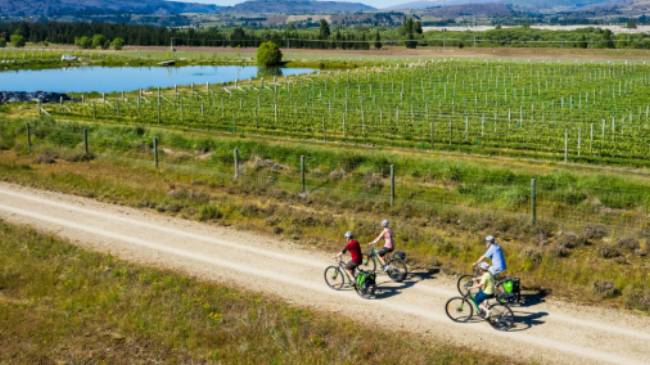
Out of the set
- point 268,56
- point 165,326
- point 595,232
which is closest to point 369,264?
point 165,326

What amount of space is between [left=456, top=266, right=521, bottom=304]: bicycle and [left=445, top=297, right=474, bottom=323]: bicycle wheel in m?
0.66

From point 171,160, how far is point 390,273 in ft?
62.5

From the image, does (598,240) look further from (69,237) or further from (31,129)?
(31,129)

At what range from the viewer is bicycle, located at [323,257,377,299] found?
19.0m

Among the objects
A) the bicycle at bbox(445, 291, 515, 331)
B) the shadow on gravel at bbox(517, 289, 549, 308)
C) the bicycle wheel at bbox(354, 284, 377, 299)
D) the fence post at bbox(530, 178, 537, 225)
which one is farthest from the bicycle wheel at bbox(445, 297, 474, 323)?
the fence post at bbox(530, 178, 537, 225)

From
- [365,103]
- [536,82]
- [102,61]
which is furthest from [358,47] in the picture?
[365,103]

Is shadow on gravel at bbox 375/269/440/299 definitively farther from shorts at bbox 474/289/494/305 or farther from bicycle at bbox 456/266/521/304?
shorts at bbox 474/289/494/305

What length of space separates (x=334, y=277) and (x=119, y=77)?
3630 inches

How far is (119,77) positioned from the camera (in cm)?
10581

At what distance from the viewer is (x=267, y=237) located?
963 inches

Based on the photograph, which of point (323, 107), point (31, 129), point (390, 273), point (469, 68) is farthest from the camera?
point (469, 68)

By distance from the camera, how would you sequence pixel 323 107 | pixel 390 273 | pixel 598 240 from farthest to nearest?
pixel 323 107 < pixel 598 240 < pixel 390 273

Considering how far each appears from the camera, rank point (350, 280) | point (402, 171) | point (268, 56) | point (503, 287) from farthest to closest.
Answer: point (268, 56) → point (402, 171) → point (350, 280) → point (503, 287)

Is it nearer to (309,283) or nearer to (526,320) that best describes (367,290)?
(309,283)
